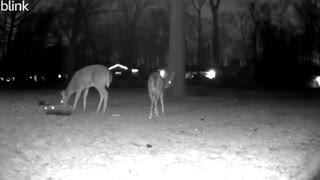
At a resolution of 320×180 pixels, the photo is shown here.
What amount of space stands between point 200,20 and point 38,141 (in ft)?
181

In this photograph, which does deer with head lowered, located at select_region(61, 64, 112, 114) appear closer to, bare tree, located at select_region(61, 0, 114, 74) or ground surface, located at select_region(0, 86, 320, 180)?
ground surface, located at select_region(0, 86, 320, 180)

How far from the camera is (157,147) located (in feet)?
27.1

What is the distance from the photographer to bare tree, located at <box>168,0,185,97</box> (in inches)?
864

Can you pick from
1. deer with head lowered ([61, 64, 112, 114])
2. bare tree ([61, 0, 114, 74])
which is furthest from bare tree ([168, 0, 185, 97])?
bare tree ([61, 0, 114, 74])

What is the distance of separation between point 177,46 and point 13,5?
120 ft

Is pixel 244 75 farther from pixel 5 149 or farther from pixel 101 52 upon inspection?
pixel 5 149

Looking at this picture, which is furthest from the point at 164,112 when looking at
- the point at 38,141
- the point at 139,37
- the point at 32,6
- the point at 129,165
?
the point at 139,37

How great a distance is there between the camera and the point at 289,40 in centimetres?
6131

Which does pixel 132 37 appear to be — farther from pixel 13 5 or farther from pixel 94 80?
pixel 94 80

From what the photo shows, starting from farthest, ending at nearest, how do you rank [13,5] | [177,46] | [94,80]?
1. [13,5]
2. [177,46]
3. [94,80]

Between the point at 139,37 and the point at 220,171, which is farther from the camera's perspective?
the point at 139,37

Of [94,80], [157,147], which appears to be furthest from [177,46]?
[157,147]

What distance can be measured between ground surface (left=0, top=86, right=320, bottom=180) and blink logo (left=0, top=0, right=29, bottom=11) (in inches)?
1684

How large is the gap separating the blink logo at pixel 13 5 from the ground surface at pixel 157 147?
4277 cm
